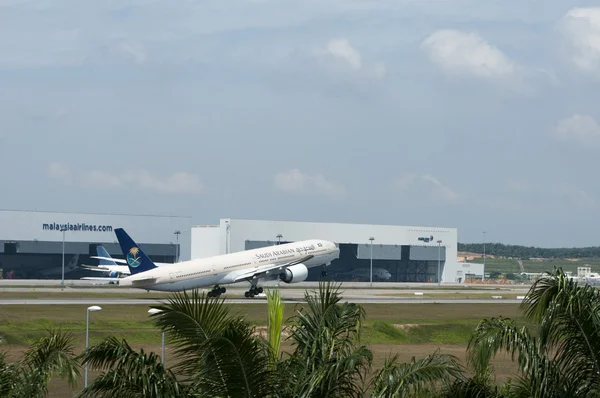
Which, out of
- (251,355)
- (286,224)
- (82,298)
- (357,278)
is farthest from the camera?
(357,278)

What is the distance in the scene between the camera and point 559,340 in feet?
58.6

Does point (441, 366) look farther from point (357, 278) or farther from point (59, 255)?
point (357, 278)

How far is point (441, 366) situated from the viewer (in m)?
15.7

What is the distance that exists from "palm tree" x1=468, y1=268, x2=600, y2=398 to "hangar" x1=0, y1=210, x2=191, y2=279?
401ft

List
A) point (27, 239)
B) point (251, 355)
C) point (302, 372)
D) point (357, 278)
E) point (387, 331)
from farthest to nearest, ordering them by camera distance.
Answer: point (357, 278), point (27, 239), point (387, 331), point (302, 372), point (251, 355)

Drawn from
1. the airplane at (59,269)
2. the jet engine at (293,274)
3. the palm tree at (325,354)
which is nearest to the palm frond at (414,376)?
the palm tree at (325,354)

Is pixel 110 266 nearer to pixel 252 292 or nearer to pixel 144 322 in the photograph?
pixel 252 292

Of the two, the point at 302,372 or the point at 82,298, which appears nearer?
the point at 302,372

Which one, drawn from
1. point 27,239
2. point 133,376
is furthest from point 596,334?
point 27,239

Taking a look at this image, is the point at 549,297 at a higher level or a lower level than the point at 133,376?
higher

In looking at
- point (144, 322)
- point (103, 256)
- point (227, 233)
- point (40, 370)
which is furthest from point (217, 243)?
point (40, 370)

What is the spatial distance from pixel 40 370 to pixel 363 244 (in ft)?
465

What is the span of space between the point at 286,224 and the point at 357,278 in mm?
19541

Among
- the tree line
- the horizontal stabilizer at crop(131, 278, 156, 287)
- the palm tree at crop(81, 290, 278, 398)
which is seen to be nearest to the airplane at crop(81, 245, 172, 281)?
the horizontal stabilizer at crop(131, 278, 156, 287)
